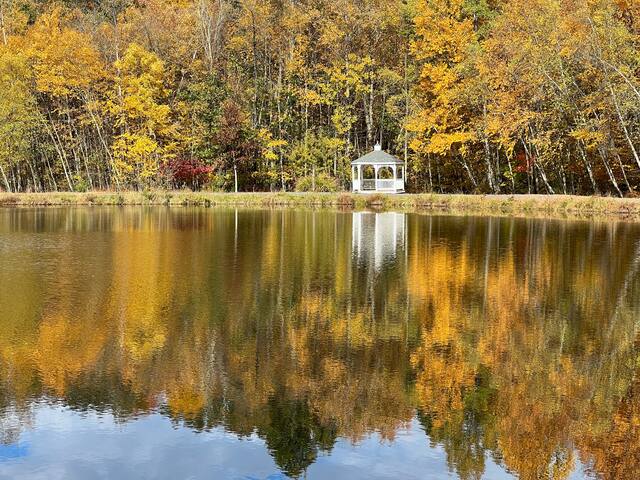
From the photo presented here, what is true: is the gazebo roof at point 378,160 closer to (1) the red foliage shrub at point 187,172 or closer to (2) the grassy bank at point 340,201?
(2) the grassy bank at point 340,201

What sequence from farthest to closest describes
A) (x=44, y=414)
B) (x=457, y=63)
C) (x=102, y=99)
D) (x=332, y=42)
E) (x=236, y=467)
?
(x=102, y=99)
(x=332, y=42)
(x=457, y=63)
(x=44, y=414)
(x=236, y=467)

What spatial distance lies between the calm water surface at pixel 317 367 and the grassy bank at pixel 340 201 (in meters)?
19.4

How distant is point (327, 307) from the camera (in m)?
15.6

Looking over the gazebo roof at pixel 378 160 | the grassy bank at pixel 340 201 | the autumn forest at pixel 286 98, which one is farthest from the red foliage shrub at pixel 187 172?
the gazebo roof at pixel 378 160

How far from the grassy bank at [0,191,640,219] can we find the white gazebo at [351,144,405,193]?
3.34m

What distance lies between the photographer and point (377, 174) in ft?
165

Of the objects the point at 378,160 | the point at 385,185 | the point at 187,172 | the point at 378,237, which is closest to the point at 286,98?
the point at 187,172

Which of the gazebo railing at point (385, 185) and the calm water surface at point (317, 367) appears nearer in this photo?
the calm water surface at point (317, 367)

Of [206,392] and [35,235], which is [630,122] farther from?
[206,392]

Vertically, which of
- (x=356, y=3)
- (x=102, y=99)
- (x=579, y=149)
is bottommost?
(x=579, y=149)

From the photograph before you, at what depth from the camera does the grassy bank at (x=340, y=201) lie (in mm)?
41344

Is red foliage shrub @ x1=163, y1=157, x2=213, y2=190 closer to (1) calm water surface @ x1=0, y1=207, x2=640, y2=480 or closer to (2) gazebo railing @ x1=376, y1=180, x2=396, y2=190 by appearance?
(2) gazebo railing @ x1=376, y1=180, x2=396, y2=190

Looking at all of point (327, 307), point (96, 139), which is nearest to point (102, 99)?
point (96, 139)

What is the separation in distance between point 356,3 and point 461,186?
1398 cm
